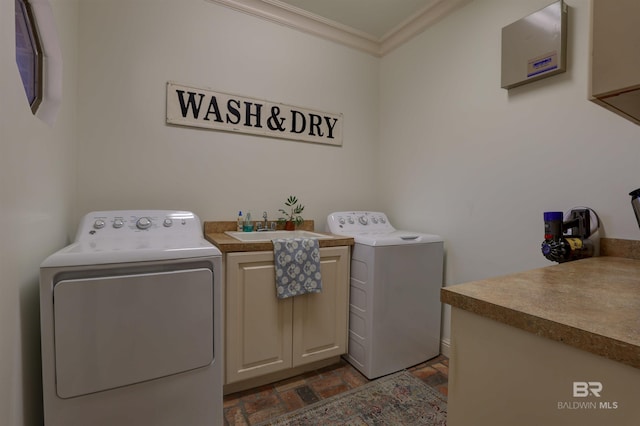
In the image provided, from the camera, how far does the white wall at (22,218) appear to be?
89 centimetres

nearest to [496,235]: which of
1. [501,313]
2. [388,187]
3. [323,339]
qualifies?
[388,187]

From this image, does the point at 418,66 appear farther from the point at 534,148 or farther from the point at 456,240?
the point at 456,240

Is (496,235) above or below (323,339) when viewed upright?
above

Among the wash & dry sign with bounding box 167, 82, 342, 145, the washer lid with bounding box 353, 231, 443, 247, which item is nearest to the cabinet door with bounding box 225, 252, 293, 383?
the washer lid with bounding box 353, 231, 443, 247

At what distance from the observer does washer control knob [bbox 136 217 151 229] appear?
5.60ft

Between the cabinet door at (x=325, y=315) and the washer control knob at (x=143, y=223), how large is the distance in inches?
38.8

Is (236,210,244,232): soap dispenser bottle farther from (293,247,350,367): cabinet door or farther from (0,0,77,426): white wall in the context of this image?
(0,0,77,426): white wall

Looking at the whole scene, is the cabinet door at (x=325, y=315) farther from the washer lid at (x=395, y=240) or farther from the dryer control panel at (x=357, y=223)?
the dryer control panel at (x=357, y=223)

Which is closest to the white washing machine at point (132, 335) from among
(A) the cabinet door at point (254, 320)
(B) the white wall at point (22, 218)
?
(B) the white wall at point (22, 218)

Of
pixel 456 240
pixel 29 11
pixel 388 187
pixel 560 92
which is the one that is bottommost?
pixel 456 240

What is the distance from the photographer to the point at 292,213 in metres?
2.49

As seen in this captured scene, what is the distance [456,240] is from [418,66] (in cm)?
150

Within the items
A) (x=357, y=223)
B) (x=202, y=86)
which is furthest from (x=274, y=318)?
(x=202, y=86)

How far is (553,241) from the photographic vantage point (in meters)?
1.34
